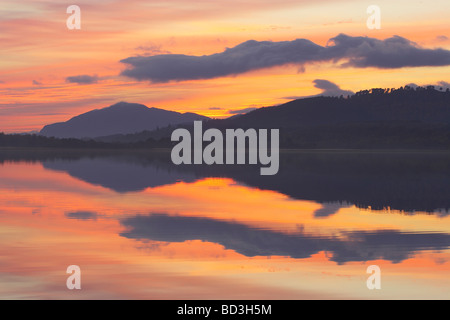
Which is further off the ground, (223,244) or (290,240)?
(290,240)

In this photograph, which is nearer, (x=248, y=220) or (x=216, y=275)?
(x=216, y=275)

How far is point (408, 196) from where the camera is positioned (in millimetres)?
30766

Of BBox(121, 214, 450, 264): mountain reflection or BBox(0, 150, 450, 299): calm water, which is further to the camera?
BBox(121, 214, 450, 264): mountain reflection

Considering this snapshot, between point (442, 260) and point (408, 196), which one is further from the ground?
point (408, 196)

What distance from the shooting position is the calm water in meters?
12.8

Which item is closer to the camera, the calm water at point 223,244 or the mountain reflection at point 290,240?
the calm water at point 223,244

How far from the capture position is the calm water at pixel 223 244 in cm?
1279

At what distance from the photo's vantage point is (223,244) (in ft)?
57.0

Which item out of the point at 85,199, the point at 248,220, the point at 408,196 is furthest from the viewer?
the point at 408,196

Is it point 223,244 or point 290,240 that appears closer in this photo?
point 223,244
